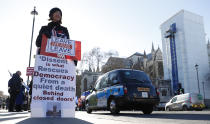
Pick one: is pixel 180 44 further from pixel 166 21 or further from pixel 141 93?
pixel 141 93

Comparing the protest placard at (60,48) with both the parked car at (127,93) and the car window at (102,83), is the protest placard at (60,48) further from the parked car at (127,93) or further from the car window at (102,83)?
the car window at (102,83)

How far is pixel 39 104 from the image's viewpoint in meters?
3.35

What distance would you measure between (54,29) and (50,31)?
0.46 ft

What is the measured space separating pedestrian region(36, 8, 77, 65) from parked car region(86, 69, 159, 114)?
333 cm

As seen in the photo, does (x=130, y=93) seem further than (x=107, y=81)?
No

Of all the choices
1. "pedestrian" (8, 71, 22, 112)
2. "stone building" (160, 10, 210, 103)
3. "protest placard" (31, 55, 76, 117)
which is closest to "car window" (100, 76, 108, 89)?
"pedestrian" (8, 71, 22, 112)

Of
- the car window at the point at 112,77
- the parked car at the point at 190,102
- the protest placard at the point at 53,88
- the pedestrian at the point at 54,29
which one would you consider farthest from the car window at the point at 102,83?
the parked car at the point at 190,102

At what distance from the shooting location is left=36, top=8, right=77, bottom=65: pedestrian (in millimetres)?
3889

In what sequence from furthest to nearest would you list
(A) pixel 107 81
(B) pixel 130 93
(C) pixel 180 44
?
(C) pixel 180 44 < (A) pixel 107 81 < (B) pixel 130 93

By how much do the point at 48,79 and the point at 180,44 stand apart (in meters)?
62.1

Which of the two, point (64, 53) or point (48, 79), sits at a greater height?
point (64, 53)

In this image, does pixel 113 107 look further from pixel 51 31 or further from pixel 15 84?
pixel 15 84

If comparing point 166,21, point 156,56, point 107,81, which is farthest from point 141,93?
point 156,56

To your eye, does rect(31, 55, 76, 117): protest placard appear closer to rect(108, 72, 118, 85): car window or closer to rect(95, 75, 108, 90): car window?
rect(108, 72, 118, 85): car window
